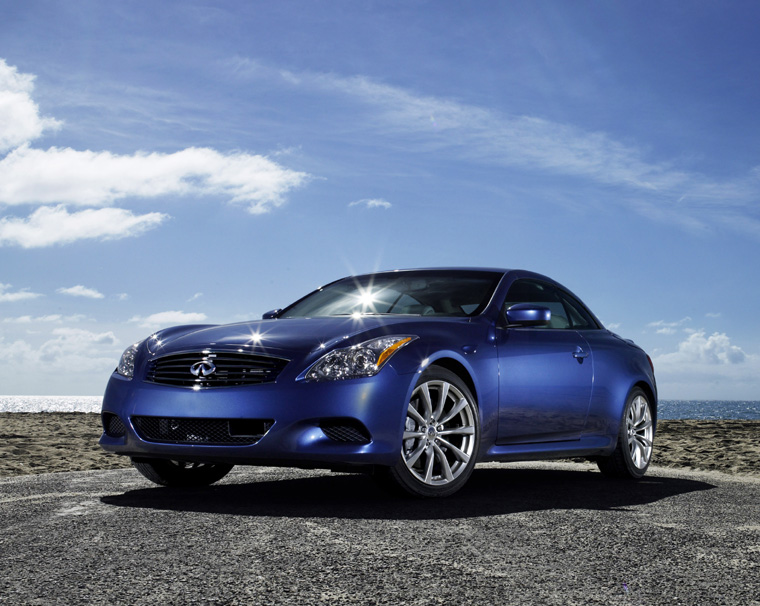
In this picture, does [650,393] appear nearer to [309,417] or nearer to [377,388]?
[377,388]

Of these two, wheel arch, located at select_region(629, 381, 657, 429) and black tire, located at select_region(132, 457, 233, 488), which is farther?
wheel arch, located at select_region(629, 381, 657, 429)

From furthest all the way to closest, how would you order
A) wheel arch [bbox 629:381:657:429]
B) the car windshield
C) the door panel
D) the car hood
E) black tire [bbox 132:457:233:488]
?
wheel arch [bbox 629:381:657:429], the car windshield, black tire [bbox 132:457:233:488], the door panel, the car hood

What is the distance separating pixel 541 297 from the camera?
7.54 meters

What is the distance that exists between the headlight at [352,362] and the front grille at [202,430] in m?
0.41

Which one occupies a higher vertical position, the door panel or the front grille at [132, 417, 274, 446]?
the door panel

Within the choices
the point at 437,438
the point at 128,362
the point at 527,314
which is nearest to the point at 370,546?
the point at 437,438

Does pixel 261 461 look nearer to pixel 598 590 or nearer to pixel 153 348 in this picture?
pixel 153 348

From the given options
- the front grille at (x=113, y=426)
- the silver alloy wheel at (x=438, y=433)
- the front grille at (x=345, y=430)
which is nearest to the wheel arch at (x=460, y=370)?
the silver alloy wheel at (x=438, y=433)

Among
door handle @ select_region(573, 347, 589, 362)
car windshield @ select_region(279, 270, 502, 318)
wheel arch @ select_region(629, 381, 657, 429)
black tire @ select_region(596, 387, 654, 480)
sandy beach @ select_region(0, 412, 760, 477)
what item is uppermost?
car windshield @ select_region(279, 270, 502, 318)

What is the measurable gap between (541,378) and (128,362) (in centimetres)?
289

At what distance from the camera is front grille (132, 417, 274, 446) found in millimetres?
5379

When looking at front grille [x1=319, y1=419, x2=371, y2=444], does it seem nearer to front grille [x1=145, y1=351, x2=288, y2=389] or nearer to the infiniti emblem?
front grille [x1=145, y1=351, x2=288, y2=389]

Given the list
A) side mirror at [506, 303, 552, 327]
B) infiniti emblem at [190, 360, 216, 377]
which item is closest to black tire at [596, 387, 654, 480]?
side mirror at [506, 303, 552, 327]

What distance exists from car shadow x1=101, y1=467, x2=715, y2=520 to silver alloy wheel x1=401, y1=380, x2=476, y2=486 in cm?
20
